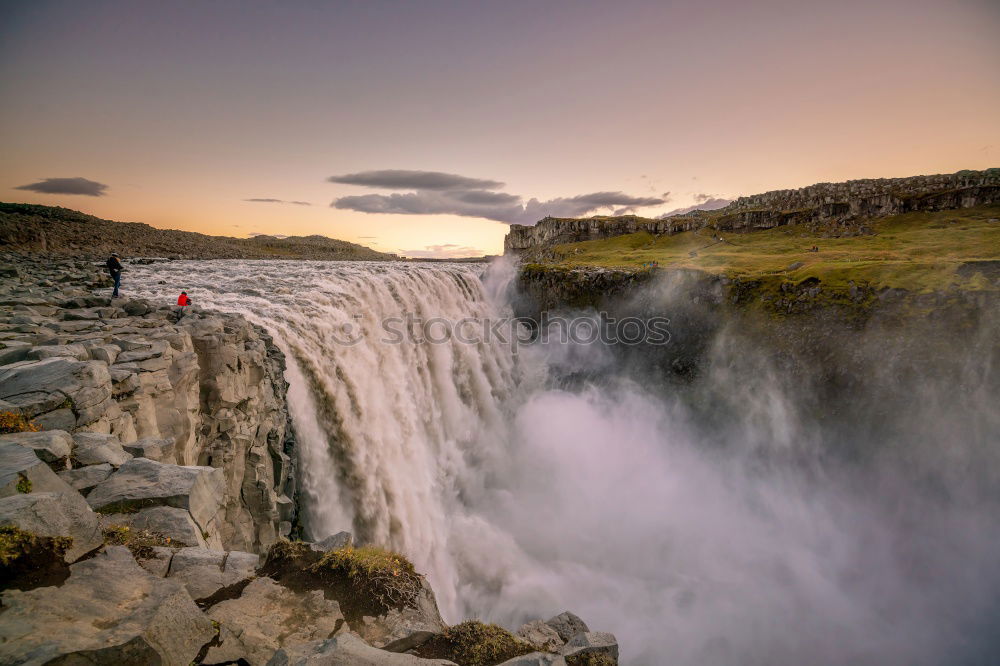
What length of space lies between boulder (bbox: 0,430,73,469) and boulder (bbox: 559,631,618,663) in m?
8.36

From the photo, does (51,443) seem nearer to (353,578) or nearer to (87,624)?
(87,624)

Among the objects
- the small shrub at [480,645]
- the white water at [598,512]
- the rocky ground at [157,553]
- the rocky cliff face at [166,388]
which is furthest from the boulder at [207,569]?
the white water at [598,512]

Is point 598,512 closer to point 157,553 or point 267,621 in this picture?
point 267,621

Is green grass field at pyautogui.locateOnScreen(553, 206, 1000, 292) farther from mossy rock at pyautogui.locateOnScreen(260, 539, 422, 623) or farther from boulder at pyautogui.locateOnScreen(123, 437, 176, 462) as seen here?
boulder at pyautogui.locateOnScreen(123, 437, 176, 462)

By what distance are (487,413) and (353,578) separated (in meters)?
26.6

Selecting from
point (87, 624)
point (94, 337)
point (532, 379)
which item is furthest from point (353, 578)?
point (532, 379)

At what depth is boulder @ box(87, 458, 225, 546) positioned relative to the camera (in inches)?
250

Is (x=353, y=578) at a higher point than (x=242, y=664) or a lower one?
lower

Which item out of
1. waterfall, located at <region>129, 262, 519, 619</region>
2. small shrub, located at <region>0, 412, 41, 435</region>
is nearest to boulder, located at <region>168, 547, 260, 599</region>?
small shrub, located at <region>0, 412, 41, 435</region>

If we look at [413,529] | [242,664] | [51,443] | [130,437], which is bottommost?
[413,529]

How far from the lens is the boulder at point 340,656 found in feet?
16.2

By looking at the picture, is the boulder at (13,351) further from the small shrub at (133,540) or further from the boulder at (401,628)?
the boulder at (401,628)

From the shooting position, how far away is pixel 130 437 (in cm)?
919

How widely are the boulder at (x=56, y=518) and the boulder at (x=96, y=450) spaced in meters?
1.77
